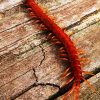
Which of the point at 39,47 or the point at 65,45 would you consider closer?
the point at 65,45

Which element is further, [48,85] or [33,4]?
[33,4]

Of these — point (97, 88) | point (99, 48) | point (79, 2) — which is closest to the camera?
point (97, 88)

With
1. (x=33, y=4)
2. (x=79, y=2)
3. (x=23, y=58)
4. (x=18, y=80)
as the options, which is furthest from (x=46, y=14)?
(x=18, y=80)

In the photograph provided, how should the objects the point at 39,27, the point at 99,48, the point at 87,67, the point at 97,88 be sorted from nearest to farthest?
1. the point at 97,88
2. the point at 87,67
3. the point at 99,48
4. the point at 39,27

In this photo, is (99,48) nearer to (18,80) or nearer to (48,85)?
(48,85)

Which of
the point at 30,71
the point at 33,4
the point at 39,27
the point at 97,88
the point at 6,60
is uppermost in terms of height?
the point at 33,4
